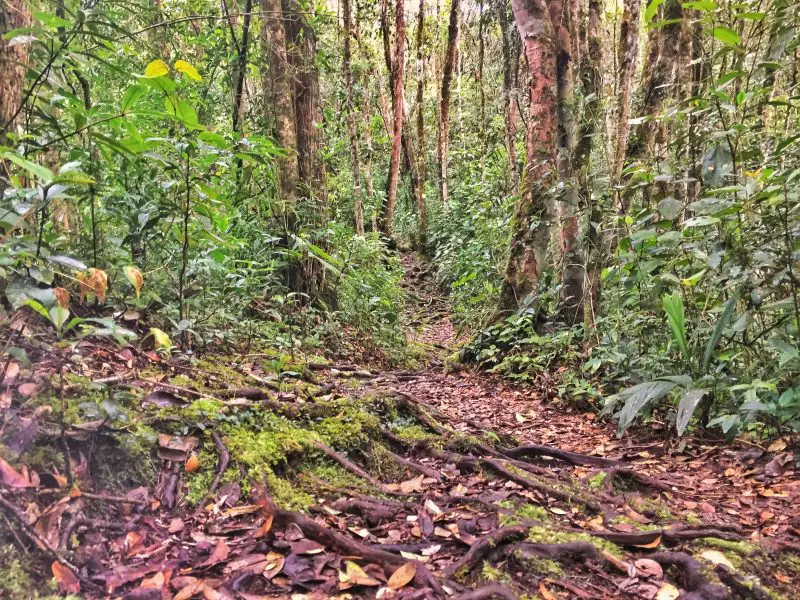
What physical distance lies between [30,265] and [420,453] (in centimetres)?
237

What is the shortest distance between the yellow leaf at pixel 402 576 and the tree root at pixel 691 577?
0.99m

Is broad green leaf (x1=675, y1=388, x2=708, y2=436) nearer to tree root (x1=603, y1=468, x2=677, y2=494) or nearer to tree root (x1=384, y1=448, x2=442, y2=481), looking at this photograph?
tree root (x1=603, y1=468, x2=677, y2=494)

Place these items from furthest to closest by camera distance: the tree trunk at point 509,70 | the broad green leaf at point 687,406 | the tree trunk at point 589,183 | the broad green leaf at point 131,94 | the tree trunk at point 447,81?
the tree trunk at point 447,81 < the tree trunk at point 509,70 < the tree trunk at point 589,183 < the broad green leaf at point 687,406 < the broad green leaf at point 131,94

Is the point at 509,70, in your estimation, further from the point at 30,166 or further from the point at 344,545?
the point at 344,545

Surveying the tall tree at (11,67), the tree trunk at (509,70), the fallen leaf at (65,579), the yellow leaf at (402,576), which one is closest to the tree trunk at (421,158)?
the tree trunk at (509,70)

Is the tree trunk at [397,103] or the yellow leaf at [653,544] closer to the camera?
the yellow leaf at [653,544]

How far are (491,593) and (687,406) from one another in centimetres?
186

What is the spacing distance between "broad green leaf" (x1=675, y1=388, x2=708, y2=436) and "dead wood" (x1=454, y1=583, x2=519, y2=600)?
65.6 inches

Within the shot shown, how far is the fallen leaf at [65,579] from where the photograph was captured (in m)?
1.67

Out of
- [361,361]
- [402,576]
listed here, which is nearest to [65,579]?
[402,576]

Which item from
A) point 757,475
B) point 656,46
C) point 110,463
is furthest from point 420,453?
point 656,46

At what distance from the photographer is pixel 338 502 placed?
2.51 m

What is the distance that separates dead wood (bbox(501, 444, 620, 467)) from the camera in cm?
362

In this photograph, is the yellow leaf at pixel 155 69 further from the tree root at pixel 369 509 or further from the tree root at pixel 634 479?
the tree root at pixel 634 479
